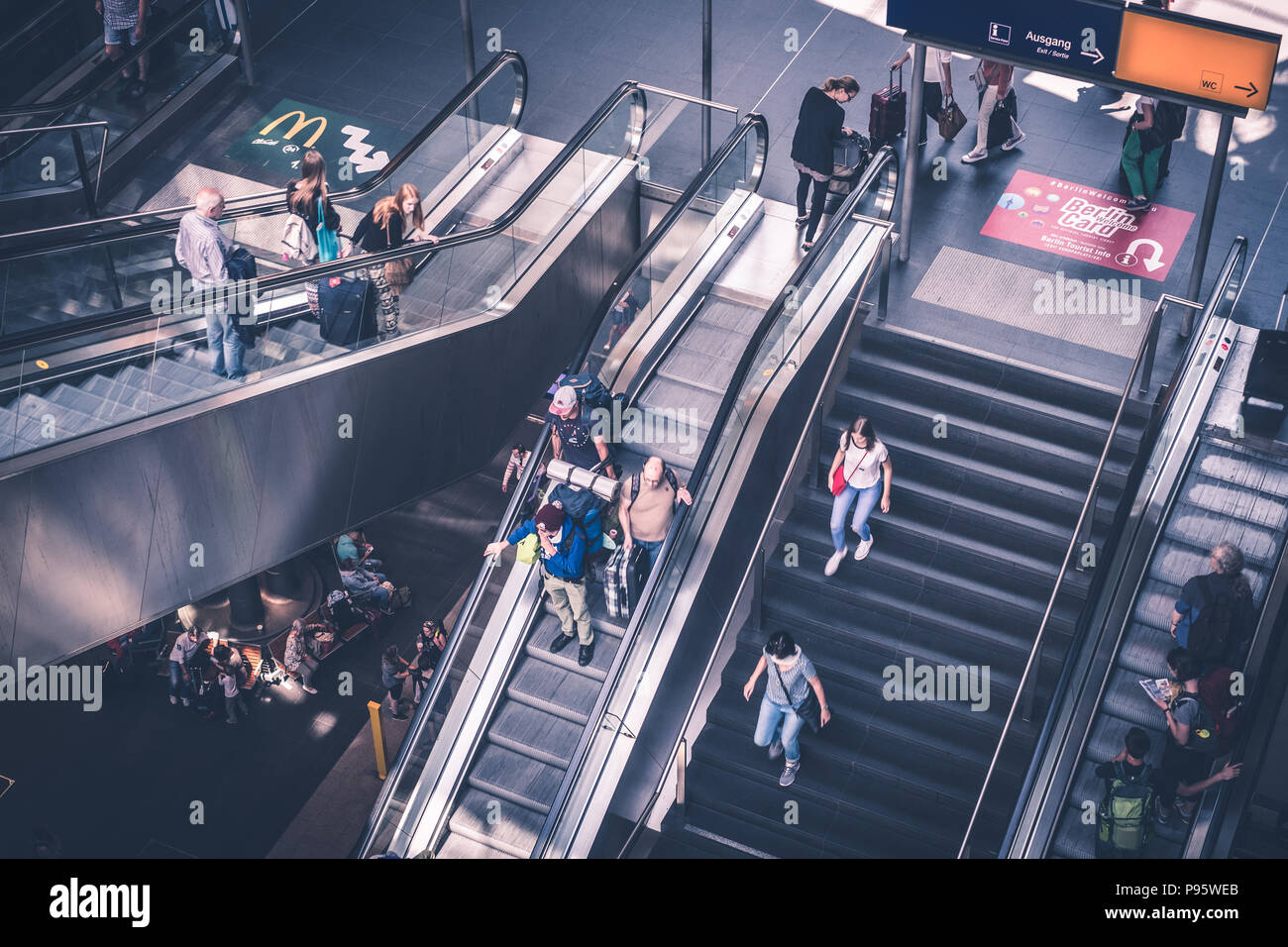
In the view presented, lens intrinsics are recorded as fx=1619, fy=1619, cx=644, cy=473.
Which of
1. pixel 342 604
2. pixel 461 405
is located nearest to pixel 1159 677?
pixel 461 405

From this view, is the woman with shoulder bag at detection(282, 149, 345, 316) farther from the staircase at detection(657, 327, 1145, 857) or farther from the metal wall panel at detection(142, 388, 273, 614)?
the staircase at detection(657, 327, 1145, 857)

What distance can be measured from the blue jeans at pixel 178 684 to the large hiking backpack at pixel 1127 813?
29.4 ft

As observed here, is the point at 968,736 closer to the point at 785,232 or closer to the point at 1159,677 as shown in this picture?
the point at 1159,677

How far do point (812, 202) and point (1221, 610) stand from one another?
556 centimetres

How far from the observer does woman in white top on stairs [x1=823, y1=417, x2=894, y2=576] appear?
11.6 meters

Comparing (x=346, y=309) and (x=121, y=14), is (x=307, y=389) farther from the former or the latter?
(x=121, y=14)

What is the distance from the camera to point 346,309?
12.6 m

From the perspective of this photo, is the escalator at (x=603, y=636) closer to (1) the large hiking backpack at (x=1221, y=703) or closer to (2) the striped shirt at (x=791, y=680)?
(2) the striped shirt at (x=791, y=680)

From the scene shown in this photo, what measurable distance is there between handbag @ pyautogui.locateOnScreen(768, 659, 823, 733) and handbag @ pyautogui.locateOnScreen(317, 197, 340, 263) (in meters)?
4.75

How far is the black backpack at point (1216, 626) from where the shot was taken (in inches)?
393

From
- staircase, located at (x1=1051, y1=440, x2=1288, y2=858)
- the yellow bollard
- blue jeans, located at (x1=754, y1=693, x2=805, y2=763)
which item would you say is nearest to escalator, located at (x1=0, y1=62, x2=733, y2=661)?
the yellow bollard

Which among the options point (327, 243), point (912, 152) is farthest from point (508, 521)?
point (912, 152)

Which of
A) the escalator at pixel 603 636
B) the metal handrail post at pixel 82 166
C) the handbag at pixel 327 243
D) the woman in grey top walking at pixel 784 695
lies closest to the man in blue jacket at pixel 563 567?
the escalator at pixel 603 636

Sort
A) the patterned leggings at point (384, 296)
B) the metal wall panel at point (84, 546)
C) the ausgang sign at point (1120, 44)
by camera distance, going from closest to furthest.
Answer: the metal wall panel at point (84, 546)
the ausgang sign at point (1120, 44)
the patterned leggings at point (384, 296)
